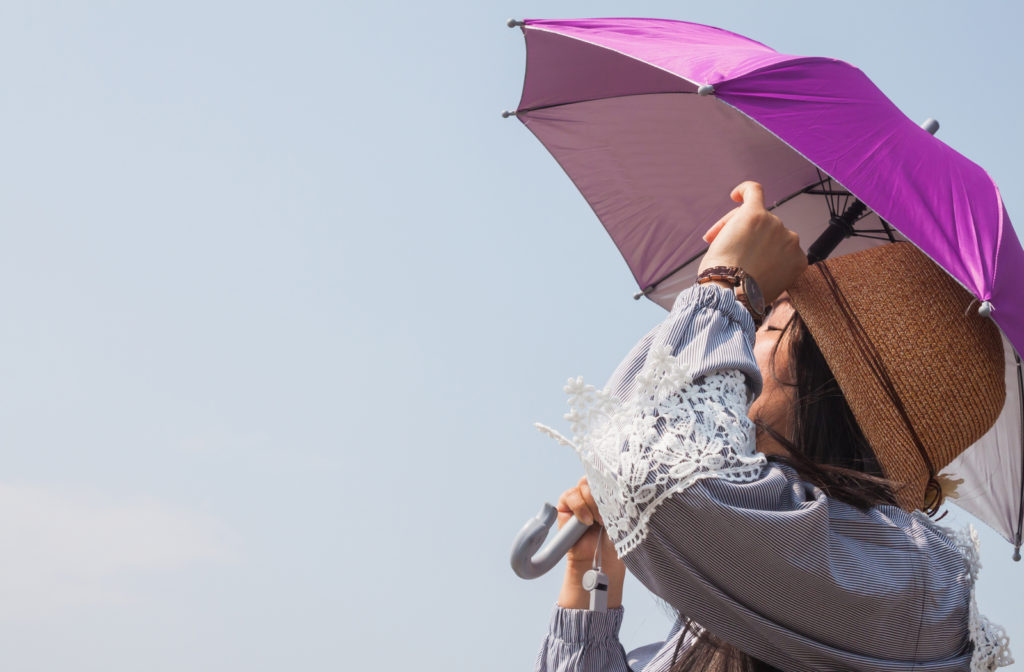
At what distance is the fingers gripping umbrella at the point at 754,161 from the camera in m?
1.76

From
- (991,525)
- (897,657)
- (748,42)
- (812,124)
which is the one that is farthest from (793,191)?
(897,657)

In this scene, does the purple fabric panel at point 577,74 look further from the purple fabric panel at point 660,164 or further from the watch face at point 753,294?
the watch face at point 753,294

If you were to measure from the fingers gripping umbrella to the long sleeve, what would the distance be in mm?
161

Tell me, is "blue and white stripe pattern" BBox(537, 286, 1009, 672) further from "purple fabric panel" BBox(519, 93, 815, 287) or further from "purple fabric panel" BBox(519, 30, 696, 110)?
"purple fabric panel" BBox(519, 93, 815, 287)

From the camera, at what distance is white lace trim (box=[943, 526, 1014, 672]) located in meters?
1.63

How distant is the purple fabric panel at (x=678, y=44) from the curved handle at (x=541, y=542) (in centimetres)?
93

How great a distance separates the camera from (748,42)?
2357 millimetres

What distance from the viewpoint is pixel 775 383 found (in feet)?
6.17

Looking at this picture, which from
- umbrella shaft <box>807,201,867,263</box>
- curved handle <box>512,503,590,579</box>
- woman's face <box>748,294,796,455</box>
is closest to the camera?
woman's face <box>748,294,796,455</box>

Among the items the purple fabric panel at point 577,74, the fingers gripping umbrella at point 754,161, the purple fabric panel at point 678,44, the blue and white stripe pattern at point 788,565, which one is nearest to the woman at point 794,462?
the blue and white stripe pattern at point 788,565

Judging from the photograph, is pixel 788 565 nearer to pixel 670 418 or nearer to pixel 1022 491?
pixel 670 418

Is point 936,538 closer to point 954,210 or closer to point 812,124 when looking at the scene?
point 954,210

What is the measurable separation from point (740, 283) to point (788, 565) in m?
0.51

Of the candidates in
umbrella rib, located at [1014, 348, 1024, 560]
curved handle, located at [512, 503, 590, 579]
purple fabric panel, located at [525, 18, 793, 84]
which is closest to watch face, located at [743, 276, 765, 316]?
purple fabric panel, located at [525, 18, 793, 84]
